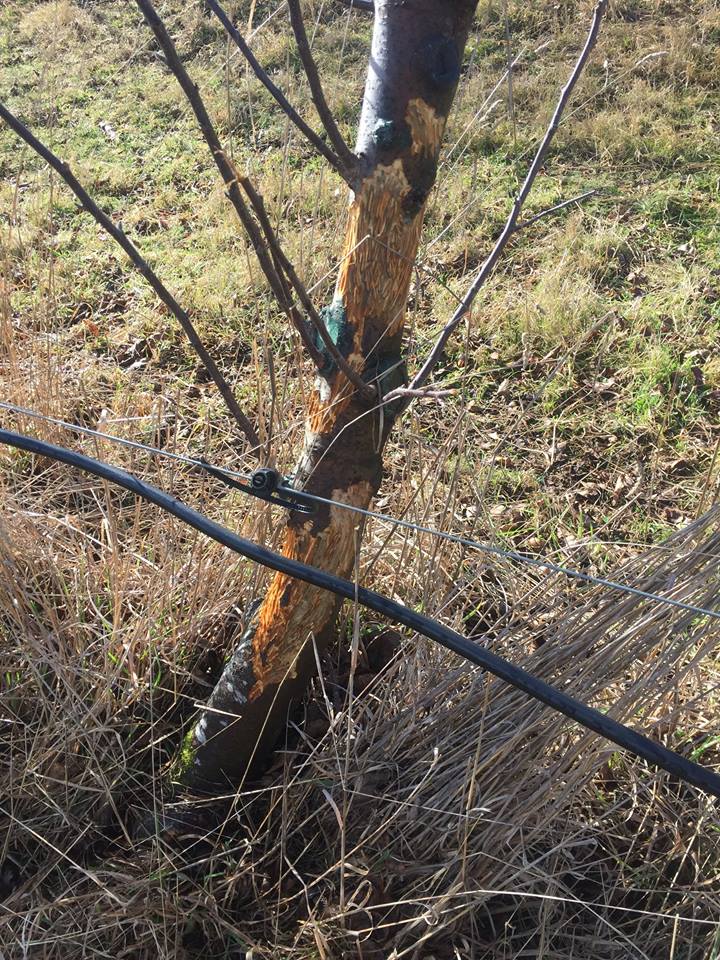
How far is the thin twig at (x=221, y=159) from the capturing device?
1.18 meters

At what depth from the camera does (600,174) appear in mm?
4238

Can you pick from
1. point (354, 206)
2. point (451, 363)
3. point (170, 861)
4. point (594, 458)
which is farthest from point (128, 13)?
point (170, 861)

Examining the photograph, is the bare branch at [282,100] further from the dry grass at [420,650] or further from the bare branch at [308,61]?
the dry grass at [420,650]

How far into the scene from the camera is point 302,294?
1.36 m

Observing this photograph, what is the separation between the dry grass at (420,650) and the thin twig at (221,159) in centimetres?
25

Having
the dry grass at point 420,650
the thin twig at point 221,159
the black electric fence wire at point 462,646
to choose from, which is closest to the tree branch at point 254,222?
the thin twig at point 221,159

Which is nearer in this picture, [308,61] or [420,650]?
[308,61]

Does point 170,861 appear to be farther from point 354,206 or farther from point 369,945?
point 354,206

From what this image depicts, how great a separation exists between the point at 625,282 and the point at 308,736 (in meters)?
2.59

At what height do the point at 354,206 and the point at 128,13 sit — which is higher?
the point at 128,13

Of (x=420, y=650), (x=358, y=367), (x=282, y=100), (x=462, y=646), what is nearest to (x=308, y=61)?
(x=282, y=100)

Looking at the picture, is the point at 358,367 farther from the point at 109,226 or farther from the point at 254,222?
the point at 109,226

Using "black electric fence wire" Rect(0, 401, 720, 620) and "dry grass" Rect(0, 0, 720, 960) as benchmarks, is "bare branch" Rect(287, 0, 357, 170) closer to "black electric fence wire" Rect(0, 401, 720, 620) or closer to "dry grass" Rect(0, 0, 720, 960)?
"dry grass" Rect(0, 0, 720, 960)

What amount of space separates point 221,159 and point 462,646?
0.81 metres
